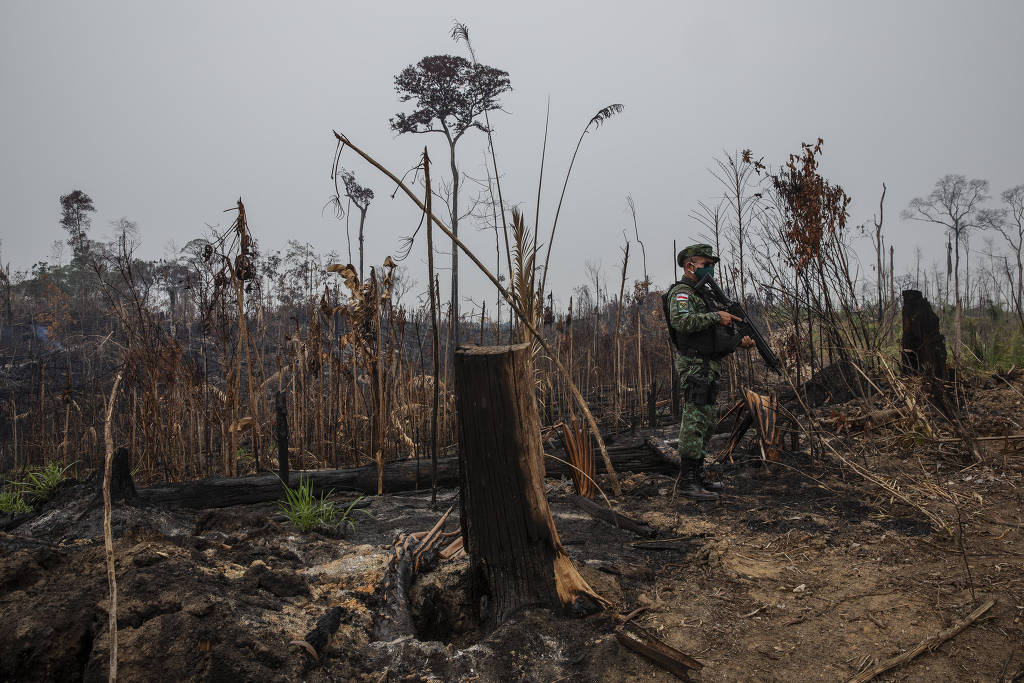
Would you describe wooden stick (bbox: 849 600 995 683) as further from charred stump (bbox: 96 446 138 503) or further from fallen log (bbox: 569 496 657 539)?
charred stump (bbox: 96 446 138 503)

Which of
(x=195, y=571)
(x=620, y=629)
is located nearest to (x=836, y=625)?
(x=620, y=629)

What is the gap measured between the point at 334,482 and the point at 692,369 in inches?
97.9

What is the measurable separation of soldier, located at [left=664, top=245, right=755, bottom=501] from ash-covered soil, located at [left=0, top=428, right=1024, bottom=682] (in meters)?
0.55

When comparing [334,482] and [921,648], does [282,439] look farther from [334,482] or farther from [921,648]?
[921,648]

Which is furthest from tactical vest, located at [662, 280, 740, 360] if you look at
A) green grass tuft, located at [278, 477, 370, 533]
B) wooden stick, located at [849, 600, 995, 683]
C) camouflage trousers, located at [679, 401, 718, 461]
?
green grass tuft, located at [278, 477, 370, 533]

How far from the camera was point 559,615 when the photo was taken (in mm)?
1861

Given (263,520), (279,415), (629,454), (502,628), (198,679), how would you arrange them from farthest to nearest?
(629,454) < (279,415) < (263,520) < (502,628) < (198,679)

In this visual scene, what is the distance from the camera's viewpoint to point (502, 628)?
1796 millimetres

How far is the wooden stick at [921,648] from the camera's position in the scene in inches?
60.7

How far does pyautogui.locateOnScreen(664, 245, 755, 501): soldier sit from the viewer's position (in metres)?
3.55

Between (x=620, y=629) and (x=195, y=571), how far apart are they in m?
1.51

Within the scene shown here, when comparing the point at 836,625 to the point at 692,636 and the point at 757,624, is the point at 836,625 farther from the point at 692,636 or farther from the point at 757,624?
the point at 692,636

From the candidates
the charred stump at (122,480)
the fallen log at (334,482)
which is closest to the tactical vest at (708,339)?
the fallen log at (334,482)

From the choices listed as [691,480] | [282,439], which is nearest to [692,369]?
[691,480]
